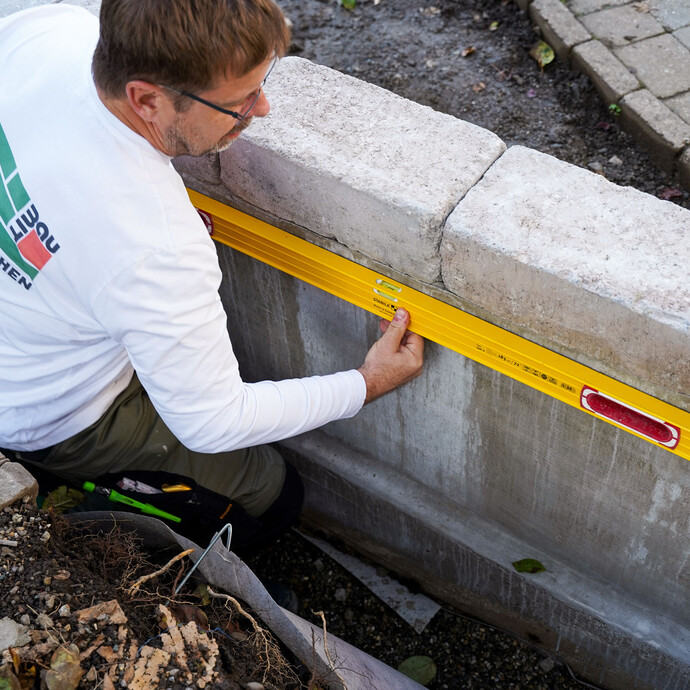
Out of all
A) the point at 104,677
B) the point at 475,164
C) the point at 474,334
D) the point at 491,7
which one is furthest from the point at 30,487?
the point at 491,7

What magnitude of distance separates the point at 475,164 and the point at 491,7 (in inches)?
118

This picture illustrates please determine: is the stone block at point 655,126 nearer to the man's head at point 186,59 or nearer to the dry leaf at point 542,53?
the dry leaf at point 542,53

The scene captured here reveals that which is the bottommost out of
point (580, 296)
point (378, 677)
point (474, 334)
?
point (378, 677)

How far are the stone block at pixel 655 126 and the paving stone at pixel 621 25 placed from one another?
18.4 inches

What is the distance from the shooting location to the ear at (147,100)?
6.56ft

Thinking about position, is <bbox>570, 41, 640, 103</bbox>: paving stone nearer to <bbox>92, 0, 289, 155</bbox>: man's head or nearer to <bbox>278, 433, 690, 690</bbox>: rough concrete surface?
<bbox>278, 433, 690, 690</bbox>: rough concrete surface

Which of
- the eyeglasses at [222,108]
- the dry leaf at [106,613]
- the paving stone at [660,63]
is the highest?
the eyeglasses at [222,108]

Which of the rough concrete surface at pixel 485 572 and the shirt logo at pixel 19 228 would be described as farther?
the rough concrete surface at pixel 485 572

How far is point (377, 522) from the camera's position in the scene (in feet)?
11.6

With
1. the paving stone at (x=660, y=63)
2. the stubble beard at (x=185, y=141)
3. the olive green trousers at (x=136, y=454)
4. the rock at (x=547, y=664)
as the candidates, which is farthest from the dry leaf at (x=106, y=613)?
the paving stone at (x=660, y=63)

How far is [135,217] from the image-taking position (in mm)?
2094

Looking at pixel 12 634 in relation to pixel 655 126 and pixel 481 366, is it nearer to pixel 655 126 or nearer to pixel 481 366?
pixel 481 366

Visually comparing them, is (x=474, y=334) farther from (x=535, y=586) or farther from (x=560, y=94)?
(x=560, y=94)

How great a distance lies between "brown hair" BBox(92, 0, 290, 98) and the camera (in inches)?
74.9
